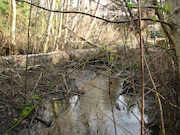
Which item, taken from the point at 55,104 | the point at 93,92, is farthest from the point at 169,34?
the point at 93,92

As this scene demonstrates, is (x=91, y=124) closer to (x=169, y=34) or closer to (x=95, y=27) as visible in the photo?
(x=169, y=34)

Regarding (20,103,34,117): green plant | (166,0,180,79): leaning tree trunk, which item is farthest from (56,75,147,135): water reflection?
(166,0,180,79): leaning tree trunk

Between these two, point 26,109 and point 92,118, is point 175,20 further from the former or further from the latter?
point 26,109

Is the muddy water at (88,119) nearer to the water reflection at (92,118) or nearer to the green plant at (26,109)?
the water reflection at (92,118)

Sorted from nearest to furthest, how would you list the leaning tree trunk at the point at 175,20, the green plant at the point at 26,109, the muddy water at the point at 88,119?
the leaning tree trunk at the point at 175,20
the muddy water at the point at 88,119
the green plant at the point at 26,109

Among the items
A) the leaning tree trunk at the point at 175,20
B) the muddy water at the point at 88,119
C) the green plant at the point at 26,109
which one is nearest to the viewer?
the leaning tree trunk at the point at 175,20

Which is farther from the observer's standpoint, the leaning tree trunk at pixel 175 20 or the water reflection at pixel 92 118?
the water reflection at pixel 92 118

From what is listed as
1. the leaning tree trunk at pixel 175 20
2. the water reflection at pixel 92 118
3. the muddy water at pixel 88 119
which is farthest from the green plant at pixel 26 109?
the leaning tree trunk at pixel 175 20

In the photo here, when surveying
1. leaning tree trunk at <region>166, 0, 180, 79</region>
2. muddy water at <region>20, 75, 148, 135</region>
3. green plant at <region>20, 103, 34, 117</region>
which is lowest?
muddy water at <region>20, 75, 148, 135</region>

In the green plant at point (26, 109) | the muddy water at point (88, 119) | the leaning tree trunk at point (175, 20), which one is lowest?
the muddy water at point (88, 119)

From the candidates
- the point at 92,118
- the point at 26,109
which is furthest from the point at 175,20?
the point at 26,109

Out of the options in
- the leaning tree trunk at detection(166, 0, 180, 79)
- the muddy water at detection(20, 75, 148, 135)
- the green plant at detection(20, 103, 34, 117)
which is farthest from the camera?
the green plant at detection(20, 103, 34, 117)

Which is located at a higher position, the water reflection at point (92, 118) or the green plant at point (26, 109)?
the green plant at point (26, 109)

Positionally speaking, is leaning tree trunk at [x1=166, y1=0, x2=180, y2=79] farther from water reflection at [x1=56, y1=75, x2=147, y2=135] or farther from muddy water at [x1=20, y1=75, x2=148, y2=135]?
water reflection at [x1=56, y1=75, x2=147, y2=135]
